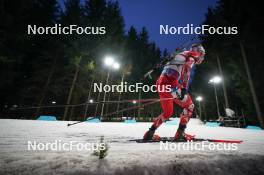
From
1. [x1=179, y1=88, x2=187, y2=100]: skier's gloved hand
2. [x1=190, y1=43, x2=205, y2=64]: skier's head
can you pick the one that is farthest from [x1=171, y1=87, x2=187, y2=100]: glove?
[x1=190, y1=43, x2=205, y2=64]: skier's head

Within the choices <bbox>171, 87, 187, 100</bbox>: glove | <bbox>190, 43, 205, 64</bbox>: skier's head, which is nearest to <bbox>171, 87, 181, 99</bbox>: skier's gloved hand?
<bbox>171, 87, 187, 100</bbox>: glove

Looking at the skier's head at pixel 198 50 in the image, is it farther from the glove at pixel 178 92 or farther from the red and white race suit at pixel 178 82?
the glove at pixel 178 92

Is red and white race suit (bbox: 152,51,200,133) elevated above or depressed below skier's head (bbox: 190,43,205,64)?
below

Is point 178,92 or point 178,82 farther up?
point 178,82

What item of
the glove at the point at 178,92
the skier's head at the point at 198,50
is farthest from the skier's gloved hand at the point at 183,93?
the skier's head at the point at 198,50

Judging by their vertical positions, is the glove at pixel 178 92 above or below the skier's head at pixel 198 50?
below

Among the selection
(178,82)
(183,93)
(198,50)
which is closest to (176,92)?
(183,93)

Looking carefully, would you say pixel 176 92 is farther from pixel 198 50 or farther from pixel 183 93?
pixel 198 50

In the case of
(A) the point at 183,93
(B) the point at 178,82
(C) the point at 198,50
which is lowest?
(A) the point at 183,93

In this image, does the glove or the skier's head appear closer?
the glove

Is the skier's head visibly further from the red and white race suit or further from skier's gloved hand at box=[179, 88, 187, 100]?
skier's gloved hand at box=[179, 88, 187, 100]

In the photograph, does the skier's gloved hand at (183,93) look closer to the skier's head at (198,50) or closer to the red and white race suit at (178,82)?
the red and white race suit at (178,82)

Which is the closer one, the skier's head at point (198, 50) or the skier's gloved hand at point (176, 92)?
the skier's gloved hand at point (176, 92)

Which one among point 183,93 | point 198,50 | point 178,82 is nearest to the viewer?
point 183,93
